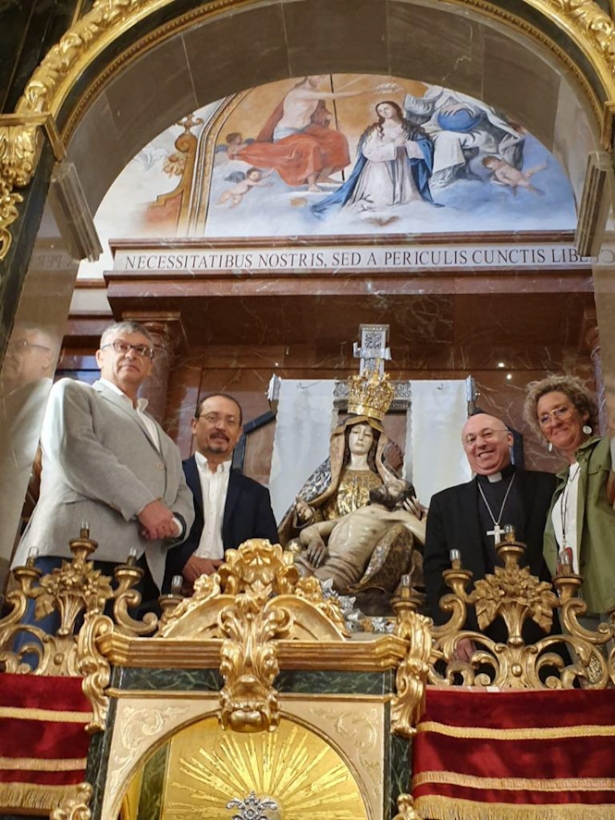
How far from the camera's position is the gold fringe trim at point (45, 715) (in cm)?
375

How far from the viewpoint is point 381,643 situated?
A: 3.66 metres

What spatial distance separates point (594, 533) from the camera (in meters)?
4.80

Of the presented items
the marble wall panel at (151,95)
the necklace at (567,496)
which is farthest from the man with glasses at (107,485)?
the necklace at (567,496)

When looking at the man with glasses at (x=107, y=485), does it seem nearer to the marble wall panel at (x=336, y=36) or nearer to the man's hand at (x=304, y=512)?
the man's hand at (x=304, y=512)

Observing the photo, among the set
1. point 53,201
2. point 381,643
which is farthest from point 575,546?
point 53,201

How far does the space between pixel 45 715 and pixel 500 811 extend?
1.59 m

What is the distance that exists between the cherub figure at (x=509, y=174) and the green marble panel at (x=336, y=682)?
20.1 feet

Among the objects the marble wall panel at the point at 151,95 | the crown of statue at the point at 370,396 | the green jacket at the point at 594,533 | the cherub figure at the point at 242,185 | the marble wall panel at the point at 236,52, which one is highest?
the cherub figure at the point at 242,185

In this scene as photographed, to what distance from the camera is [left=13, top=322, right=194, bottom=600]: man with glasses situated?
515 centimetres

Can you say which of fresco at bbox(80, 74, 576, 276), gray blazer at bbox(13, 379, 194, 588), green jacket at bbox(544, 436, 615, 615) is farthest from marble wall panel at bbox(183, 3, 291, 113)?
fresco at bbox(80, 74, 576, 276)

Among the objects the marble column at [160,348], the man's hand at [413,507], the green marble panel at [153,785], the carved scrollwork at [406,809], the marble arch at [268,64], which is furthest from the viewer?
the marble column at [160,348]

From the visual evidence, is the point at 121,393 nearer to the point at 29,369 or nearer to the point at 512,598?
the point at 29,369

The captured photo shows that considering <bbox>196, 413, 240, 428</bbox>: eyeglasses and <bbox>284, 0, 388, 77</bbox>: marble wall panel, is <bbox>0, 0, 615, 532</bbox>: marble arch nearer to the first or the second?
<bbox>284, 0, 388, 77</bbox>: marble wall panel

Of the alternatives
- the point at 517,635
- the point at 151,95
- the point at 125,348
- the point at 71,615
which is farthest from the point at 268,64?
the point at 517,635
